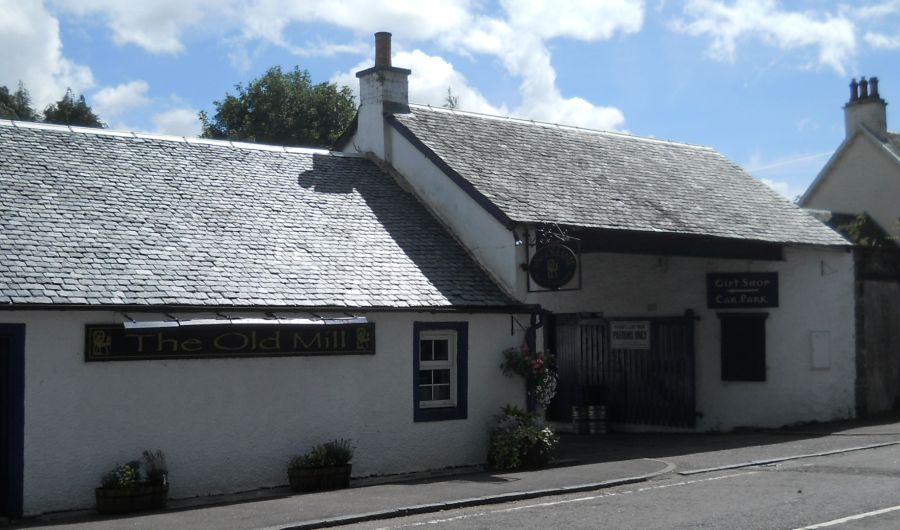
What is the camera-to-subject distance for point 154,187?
54.3 ft

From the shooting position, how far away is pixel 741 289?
21.8 meters

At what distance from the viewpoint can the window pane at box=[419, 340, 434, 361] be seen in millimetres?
16297

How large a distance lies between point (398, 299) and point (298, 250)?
1.80 metres

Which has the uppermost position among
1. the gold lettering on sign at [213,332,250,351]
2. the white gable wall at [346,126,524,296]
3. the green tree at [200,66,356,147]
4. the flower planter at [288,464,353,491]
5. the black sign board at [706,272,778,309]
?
the green tree at [200,66,356,147]

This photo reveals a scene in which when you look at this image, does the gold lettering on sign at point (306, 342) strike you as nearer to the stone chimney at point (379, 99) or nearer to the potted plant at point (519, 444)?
the potted plant at point (519, 444)

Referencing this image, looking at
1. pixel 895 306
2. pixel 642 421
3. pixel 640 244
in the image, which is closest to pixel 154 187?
pixel 640 244

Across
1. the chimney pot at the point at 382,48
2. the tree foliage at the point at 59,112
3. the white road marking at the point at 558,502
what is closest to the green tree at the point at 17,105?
the tree foliage at the point at 59,112

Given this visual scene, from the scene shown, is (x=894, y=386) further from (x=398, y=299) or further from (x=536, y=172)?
(x=398, y=299)

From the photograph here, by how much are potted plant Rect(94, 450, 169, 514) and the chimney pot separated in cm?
1112

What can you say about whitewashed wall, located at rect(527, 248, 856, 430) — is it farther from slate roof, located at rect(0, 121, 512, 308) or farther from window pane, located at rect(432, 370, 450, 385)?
window pane, located at rect(432, 370, 450, 385)

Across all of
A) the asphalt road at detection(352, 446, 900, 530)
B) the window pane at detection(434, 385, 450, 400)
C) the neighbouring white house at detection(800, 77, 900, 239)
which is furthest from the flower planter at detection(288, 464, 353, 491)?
the neighbouring white house at detection(800, 77, 900, 239)

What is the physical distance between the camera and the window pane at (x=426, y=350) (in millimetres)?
16297

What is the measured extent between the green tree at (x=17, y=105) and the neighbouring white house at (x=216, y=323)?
93.5ft

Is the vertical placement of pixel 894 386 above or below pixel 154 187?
below
